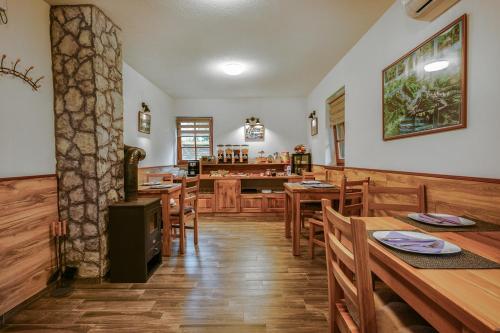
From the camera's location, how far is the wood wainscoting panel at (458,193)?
4.98 ft

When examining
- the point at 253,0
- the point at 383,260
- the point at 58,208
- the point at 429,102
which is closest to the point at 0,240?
the point at 58,208

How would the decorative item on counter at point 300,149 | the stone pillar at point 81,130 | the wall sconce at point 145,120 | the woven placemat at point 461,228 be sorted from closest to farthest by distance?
the woven placemat at point 461,228
the stone pillar at point 81,130
the wall sconce at point 145,120
the decorative item on counter at point 300,149

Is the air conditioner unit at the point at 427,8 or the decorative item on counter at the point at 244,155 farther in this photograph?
the decorative item on counter at the point at 244,155

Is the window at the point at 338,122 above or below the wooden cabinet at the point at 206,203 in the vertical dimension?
above

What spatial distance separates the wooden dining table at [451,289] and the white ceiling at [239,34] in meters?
2.34

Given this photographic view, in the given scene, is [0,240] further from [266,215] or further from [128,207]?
[266,215]

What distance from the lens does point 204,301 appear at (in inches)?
83.0

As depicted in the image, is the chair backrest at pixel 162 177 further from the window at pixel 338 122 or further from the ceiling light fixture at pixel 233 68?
the window at pixel 338 122

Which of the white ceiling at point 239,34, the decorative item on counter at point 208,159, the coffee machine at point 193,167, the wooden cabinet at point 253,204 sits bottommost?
the wooden cabinet at point 253,204

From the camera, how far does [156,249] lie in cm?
279

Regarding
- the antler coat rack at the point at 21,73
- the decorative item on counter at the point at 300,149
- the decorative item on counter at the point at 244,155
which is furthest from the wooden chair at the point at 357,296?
the decorative item on counter at the point at 244,155

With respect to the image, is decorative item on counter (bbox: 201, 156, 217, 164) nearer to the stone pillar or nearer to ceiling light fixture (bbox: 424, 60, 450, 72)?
the stone pillar

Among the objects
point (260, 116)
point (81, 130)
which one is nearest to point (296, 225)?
point (81, 130)

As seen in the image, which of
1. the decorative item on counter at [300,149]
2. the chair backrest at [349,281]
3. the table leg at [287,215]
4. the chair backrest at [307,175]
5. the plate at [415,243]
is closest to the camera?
the chair backrest at [349,281]
